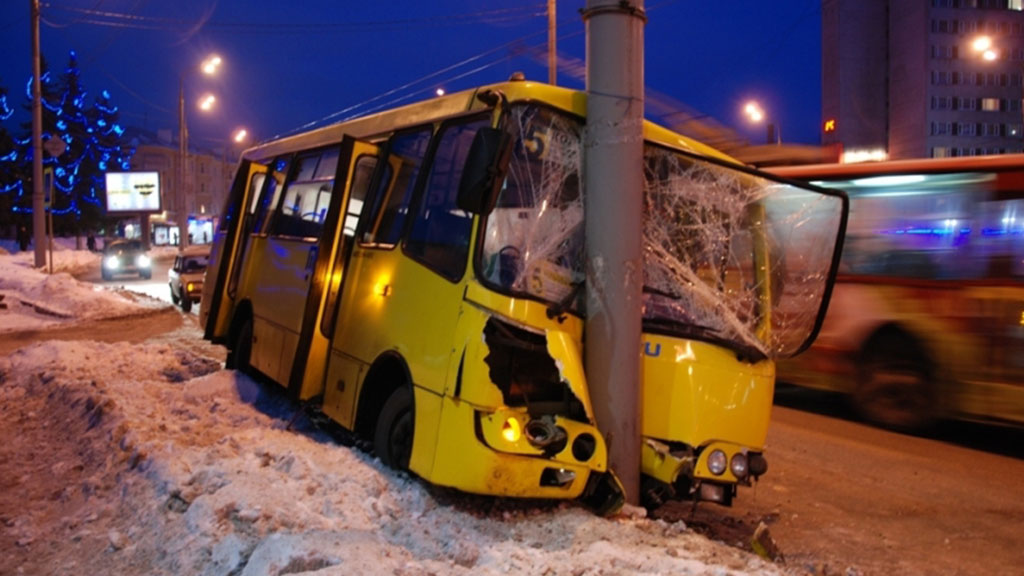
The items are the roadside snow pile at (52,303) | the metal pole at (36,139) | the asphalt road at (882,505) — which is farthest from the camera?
the metal pole at (36,139)

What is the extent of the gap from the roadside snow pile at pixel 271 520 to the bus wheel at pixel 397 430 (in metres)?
0.13

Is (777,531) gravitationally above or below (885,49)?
below

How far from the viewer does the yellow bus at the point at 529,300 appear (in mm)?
5316

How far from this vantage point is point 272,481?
5.56 m

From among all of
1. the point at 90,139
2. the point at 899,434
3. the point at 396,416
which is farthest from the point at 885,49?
the point at 396,416

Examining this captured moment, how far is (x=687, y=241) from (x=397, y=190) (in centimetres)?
221

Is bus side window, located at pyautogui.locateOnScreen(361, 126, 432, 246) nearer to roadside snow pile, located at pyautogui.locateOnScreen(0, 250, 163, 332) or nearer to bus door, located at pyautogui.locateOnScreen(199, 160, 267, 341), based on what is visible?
bus door, located at pyautogui.locateOnScreen(199, 160, 267, 341)

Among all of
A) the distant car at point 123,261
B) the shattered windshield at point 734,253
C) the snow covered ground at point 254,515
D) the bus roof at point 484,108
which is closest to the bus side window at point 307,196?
the bus roof at point 484,108

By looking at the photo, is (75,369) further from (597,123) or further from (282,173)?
(597,123)

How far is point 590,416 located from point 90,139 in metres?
74.7

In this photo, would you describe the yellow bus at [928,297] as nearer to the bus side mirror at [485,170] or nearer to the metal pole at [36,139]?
the bus side mirror at [485,170]

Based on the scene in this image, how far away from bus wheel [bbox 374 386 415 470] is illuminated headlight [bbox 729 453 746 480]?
2.09 meters

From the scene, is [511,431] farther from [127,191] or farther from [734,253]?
[127,191]

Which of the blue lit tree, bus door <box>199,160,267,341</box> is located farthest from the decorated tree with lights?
bus door <box>199,160,267,341</box>
